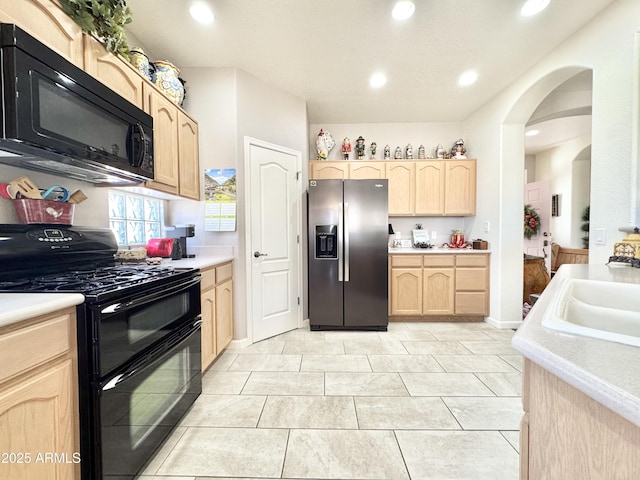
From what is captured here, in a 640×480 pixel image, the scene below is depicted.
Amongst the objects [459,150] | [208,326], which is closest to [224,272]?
[208,326]

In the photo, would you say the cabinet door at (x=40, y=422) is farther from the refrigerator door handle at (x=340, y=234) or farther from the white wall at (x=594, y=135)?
the white wall at (x=594, y=135)

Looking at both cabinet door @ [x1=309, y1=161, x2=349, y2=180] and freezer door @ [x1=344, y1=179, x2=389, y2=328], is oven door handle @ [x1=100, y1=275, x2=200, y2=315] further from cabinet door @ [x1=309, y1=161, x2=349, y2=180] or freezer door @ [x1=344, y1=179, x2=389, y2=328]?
cabinet door @ [x1=309, y1=161, x2=349, y2=180]

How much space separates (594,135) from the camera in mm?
1979

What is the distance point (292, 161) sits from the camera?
3092 mm

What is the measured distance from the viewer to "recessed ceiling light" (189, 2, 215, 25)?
1.88m

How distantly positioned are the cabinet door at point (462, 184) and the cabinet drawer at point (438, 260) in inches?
29.5

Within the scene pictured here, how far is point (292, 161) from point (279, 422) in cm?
247

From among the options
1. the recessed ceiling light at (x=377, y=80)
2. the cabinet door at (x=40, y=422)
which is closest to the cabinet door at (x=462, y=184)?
the recessed ceiling light at (x=377, y=80)

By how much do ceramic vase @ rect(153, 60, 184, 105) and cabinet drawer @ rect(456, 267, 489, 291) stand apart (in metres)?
3.52

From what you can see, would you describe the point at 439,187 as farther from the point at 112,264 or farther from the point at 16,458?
the point at 16,458

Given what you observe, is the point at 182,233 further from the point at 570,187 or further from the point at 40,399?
the point at 570,187

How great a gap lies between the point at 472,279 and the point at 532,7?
262 cm

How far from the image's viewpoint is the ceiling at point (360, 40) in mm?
1921

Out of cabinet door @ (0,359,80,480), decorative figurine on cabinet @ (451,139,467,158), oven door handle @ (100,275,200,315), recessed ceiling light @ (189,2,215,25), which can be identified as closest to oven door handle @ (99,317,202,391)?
cabinet door @ (0,359,80,480)
